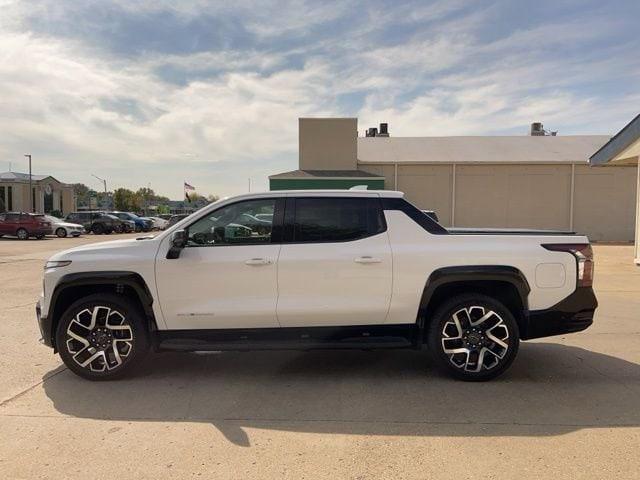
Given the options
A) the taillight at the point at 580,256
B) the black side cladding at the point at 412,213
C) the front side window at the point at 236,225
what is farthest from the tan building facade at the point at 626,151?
the front side window at the point at 236,225

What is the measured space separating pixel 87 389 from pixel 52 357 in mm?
1313

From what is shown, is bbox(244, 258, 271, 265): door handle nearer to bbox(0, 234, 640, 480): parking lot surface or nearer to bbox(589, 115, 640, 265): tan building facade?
bbox(0, 234, 640, 480): parking lot surface

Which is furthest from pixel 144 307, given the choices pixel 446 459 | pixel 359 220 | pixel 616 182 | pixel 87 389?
pixel 616 182

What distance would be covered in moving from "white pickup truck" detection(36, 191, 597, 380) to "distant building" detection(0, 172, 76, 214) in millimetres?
62646

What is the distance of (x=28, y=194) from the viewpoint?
6078cm

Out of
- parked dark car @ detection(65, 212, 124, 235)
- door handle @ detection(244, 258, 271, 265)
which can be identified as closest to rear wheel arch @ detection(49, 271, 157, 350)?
door handle @ detection(244, 258, 271, 265)

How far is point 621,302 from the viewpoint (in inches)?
335

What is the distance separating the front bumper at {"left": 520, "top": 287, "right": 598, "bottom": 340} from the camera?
462 cm

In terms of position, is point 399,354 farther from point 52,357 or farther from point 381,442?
point 52,357

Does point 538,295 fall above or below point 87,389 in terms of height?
above

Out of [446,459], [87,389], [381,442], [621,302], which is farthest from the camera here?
[621,302]

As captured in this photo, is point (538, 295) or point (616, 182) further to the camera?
point (616, 182)

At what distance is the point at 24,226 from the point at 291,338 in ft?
96.9

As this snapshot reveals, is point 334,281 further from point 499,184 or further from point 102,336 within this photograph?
point 499,184
